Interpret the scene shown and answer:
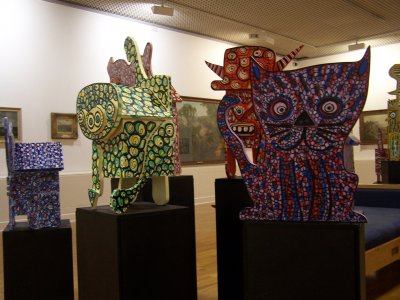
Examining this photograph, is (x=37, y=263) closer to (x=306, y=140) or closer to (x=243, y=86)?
(x=243, y=86)

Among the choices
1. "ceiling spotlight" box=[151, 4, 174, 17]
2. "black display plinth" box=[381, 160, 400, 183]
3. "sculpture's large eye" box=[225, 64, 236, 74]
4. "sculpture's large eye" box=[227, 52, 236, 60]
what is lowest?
"black display plinth" box=[381, 160, 400, 183]

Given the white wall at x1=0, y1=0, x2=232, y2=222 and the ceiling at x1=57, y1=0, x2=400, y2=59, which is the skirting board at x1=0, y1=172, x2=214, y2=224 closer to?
the white wall at x1=0, y1=0, x2=232, y2=222

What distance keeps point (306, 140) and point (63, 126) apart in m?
5.74

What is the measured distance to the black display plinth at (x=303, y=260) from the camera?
178 centimetres

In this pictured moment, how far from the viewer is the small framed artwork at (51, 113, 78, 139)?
6.84 m

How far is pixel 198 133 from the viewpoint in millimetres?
9266

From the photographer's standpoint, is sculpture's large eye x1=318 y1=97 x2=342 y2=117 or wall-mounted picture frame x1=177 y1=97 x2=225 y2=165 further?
wall-mounted picture frame x1=177 y1=97 x2=225 y2=165

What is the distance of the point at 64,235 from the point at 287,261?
1.52 metres

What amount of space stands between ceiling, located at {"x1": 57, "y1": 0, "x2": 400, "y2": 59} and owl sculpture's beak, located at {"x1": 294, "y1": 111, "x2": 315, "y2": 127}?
5.91 meters

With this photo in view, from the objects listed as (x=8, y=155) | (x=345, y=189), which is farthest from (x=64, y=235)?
(x=345, y=189)

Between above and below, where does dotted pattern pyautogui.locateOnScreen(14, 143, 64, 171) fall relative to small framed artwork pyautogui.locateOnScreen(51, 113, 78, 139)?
below

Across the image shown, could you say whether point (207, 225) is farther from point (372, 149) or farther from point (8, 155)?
point (372, 149)

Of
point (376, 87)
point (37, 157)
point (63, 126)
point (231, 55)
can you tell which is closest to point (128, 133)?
point (37, 157)

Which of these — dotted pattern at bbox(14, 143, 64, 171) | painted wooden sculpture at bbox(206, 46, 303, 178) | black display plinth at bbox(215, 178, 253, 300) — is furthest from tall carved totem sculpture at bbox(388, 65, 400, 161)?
dotted pattern at bbox(14, 143, 64, 171)
